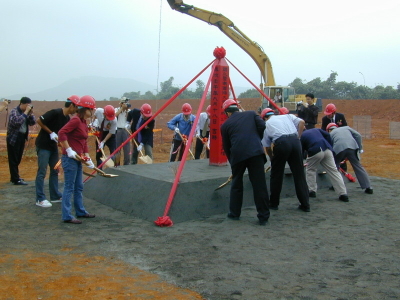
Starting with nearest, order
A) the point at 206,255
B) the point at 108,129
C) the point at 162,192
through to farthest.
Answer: the point at 206,255 < the point at 162,192 < the point at 108,129

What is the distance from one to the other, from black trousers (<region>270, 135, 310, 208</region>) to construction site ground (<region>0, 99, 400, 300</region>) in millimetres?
264

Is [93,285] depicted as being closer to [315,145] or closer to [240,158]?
[240,158]

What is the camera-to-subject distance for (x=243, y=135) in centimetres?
→ 555

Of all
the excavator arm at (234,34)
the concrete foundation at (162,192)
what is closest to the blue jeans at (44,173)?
the concrete foundation at (162,192)

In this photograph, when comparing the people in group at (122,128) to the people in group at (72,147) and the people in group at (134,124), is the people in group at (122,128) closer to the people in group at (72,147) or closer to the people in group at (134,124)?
the people in group at (134,124)

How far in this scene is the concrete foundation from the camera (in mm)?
5785

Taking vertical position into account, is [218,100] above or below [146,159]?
above

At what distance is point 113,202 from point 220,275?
10.1 ft

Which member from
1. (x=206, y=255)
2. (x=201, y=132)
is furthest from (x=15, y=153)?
(x=206, y=255)

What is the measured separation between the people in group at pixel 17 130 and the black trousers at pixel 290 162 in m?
4.72

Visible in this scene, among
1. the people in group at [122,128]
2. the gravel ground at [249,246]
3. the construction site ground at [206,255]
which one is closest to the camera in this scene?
the construction site ground at [206,255]

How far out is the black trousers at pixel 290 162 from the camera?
239 inches

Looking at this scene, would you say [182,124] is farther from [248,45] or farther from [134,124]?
[248,45]

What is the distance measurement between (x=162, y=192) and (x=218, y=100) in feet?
7.69
